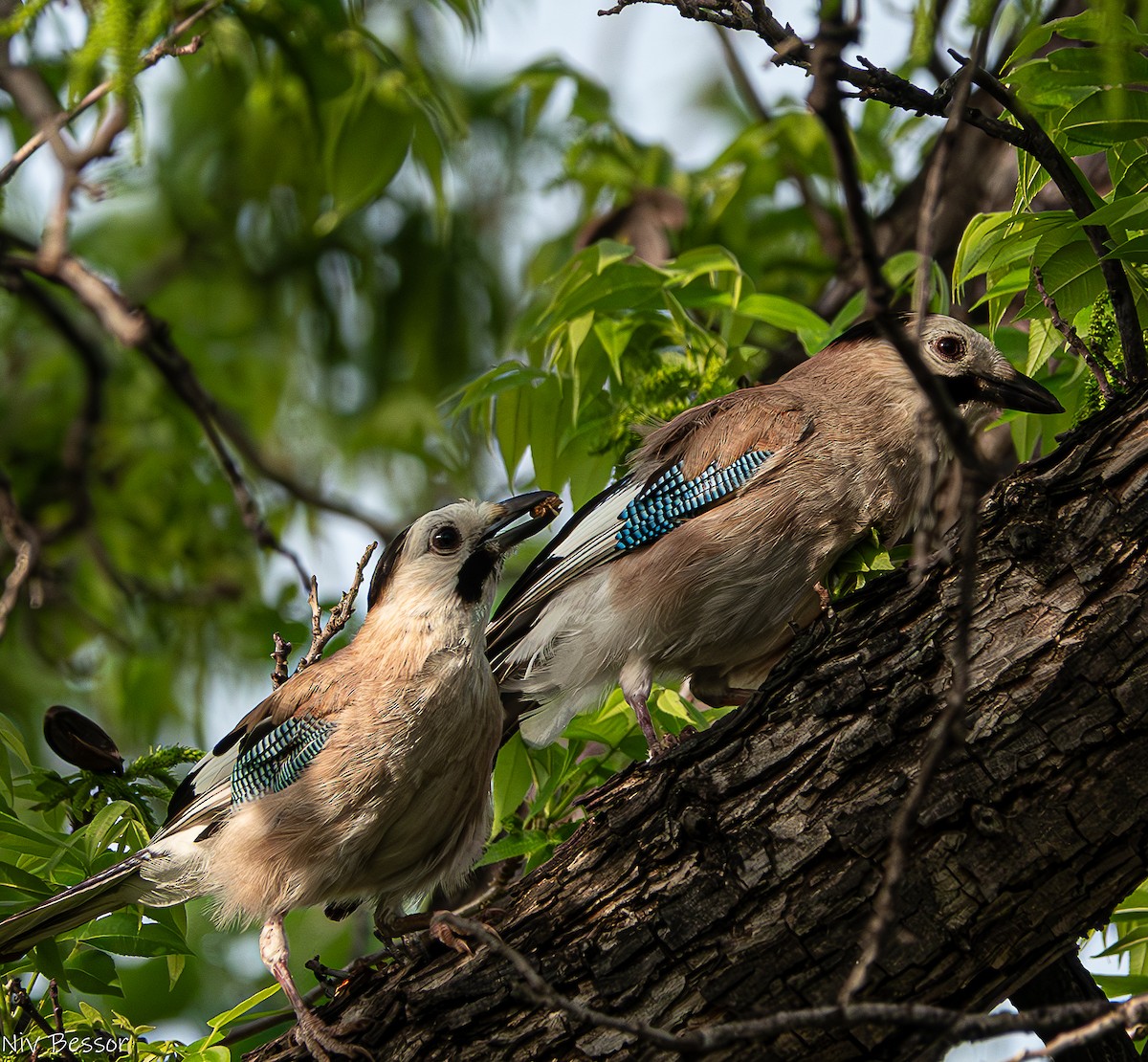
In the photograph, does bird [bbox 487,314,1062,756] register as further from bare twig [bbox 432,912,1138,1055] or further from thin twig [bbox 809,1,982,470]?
thin twig [bbox 809,1,982,470]

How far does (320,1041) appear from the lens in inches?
120

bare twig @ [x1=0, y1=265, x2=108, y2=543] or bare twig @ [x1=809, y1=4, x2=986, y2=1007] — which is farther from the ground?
bare twig @ [x1=0, y1=265, x2=108, y2=543]

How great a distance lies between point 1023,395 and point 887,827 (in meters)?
1.69

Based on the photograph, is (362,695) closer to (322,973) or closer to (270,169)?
(322,973)

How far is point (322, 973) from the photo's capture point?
351cm

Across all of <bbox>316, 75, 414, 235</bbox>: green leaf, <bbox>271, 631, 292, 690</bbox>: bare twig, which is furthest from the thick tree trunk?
<bbox>316, 75, 414, 235</bbox>: green leaf

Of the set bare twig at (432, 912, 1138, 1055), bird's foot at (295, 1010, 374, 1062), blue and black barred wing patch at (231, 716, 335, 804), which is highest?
blue and black barred wing patch at (231, 716, 335, 804)

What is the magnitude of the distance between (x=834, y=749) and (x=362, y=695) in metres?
1.55

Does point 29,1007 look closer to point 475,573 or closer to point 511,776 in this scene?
point 511,776

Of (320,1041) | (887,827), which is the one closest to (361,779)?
(320,1041)

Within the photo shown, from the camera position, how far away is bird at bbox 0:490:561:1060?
3633 millimetres

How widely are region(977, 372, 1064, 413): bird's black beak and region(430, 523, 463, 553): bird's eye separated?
1692 mm

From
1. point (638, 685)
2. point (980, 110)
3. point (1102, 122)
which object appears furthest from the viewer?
point (638, 685)

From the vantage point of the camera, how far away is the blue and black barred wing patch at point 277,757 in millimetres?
3768
